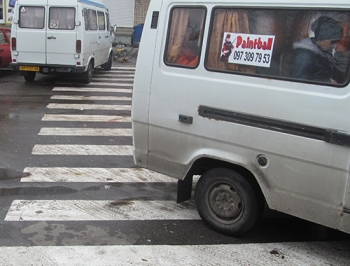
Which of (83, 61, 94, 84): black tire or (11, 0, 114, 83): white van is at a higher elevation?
(11, 0, 114, 83): white van

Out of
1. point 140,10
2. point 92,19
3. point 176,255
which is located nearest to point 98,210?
point 176,255

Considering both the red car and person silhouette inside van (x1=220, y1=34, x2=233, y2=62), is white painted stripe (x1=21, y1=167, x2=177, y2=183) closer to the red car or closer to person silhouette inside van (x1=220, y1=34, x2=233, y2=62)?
person silhouette inside van (x1=220, y1=34, x2=233, y2=62)

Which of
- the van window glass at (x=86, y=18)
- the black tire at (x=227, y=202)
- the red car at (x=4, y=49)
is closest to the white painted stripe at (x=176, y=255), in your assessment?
the black tire at (x=227, y=202)

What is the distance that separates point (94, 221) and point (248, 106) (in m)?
2.15

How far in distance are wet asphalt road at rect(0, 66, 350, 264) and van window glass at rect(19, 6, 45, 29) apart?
5245 millimetres

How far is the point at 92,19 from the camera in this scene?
47.1 feet

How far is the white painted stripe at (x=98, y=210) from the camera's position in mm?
4848

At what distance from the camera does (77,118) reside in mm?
9586

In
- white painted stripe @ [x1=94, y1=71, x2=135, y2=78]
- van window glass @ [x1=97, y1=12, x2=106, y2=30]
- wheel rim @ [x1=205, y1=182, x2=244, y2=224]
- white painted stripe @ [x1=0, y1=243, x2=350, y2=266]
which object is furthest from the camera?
white painted stripe @ [x1=94, y1=71, x2=135, y2=78]

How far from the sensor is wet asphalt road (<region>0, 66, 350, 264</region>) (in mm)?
4402

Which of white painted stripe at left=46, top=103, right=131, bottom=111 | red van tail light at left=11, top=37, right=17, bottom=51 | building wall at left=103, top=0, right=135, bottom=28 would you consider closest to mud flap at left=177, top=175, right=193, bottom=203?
white painted stripe at left=46, top=103, right=131, bottom=111

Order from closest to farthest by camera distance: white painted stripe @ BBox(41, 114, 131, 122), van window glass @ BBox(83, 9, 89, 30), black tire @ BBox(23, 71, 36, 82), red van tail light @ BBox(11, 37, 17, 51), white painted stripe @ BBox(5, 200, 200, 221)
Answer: white painted stripe @ BBox(5, 200, 200, 221) → white painted stripe @ BBox(41, 114, 131, 122) → red van tail light @ BBox(11, 37, 17, 51) → van window glass @ BBox(83, 9, 89, 30) → black tire @ BBox(23, 71, 36, 82)

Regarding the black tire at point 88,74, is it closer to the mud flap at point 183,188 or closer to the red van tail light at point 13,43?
the red van tail light at point 13,43

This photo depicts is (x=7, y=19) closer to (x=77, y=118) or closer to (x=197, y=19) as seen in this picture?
(x=77, y=118)
